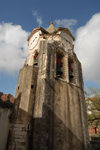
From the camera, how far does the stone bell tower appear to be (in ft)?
24.0

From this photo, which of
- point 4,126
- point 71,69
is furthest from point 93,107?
point 4,126

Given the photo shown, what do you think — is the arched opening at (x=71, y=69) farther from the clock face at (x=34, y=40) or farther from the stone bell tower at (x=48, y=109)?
the clock face at (x=34, y=40)

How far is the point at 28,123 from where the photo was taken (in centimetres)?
764

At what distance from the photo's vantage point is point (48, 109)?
323 inches

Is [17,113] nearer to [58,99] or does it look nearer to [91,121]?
[58,99]

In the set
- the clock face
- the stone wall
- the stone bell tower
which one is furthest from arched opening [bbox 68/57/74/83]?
the stone wall

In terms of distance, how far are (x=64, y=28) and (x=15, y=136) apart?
12.5 meters

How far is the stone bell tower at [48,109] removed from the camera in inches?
288

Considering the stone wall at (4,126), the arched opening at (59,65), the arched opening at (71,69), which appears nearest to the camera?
the stone wall at (4,126)

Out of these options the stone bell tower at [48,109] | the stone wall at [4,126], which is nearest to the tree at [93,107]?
the stone bell tower at [48,109]

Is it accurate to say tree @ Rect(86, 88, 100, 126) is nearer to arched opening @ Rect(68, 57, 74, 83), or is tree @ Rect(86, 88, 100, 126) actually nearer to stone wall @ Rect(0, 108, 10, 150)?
arched opening @ Rect(68, 57, 74, 83)

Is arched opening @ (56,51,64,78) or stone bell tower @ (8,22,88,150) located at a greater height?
arched opening @ (56,51,64,78)

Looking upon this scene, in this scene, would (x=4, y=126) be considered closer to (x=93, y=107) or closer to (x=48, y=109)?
(x=48, y=109)

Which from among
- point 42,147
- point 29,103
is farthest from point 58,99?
point 42,147
